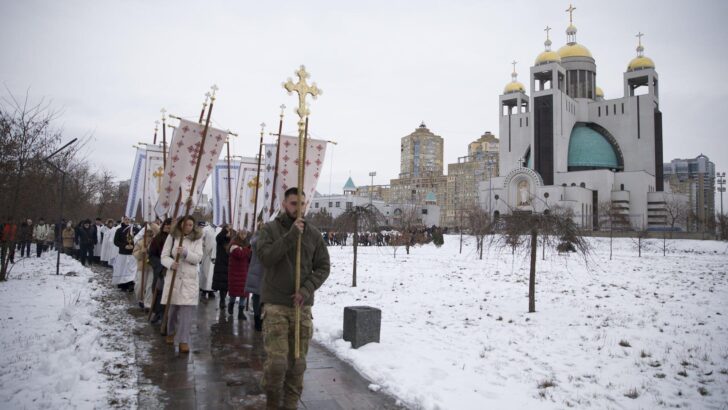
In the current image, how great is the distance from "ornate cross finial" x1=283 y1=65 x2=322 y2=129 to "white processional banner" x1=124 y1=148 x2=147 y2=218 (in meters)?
8.39

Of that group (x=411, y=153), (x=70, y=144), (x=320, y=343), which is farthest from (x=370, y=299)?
(x=411, y=153)

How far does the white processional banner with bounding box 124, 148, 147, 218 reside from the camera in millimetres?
12383

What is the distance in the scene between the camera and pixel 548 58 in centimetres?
7338

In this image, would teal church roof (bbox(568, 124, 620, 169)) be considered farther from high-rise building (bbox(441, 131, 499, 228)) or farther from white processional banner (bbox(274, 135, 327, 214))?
white processional banner (bbox(274, 135, 327, 214))

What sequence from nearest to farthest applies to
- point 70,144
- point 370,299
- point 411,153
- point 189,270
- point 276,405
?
point 276,405 → point 189,270 → point 370,299 → point 70,144 → point 411,153

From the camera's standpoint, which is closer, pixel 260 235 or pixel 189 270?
pixel 260 235

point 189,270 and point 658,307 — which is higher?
point 189,270

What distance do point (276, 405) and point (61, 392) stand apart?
7.69 ft

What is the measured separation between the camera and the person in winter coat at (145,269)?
9802mm

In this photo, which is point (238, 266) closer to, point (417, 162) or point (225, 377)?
point (225, 377)

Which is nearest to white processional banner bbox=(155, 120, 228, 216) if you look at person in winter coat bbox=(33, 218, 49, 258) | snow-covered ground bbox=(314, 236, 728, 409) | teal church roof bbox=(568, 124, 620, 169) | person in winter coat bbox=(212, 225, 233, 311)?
person in winter coat bbox=(212, 225, 233, 311)

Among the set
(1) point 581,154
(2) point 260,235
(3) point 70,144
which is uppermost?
Result: (1) point 581,154

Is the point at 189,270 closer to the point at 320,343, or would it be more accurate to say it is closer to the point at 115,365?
the point at 115,365

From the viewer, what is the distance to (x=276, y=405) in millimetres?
4383
